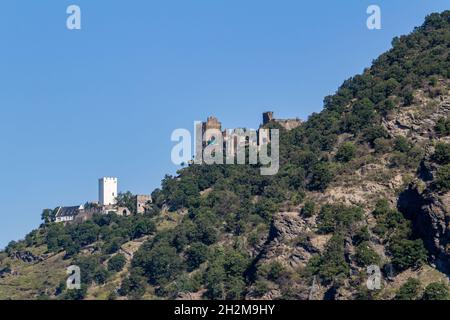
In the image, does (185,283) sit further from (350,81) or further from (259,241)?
(350,81)

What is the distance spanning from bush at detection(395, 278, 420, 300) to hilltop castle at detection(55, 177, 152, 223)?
8021cm

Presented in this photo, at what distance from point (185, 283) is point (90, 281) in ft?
74.9

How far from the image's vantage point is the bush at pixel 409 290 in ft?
256

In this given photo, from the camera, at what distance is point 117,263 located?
128 m

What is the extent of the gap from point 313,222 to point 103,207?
8514 cm

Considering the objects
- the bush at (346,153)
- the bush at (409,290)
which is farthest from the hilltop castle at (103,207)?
the bush at (409,290)

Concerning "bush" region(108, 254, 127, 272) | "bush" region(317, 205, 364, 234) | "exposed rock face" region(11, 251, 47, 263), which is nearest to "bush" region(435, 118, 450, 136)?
"bush" region(317, 205, 364, 234)

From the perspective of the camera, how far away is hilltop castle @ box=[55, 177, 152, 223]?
162 m

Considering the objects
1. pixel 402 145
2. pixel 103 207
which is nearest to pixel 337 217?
pixel 402 145

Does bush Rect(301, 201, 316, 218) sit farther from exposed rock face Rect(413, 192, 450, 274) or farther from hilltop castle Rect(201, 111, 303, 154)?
hilltop castle Rect(201, 111, 303, 154)

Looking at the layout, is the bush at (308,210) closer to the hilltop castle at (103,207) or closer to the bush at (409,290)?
the bush at (409,290)

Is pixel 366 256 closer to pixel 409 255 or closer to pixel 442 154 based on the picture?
pixel 409 255

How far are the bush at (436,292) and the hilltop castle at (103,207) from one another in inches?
3295

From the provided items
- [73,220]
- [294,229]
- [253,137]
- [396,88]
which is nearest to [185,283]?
[294,229]
